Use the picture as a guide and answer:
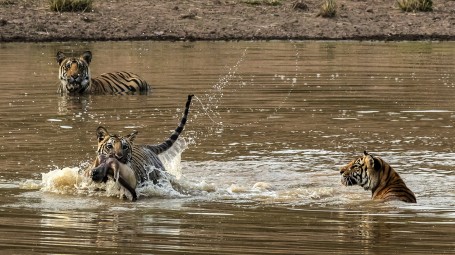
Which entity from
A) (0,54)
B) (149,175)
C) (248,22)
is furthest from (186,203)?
(248,22)

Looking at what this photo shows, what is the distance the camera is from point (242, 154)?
46.9ft

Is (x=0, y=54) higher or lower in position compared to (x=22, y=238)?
lower

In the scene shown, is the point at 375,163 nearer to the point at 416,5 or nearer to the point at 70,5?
the point at 70,5

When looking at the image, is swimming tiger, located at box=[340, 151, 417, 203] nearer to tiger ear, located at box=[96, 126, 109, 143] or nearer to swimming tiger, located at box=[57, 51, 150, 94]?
tiger ear, located at box=[96, 126, 109, 143]

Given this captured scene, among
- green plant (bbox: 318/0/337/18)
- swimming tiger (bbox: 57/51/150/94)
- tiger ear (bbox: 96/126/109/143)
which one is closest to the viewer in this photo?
tiger ear (bbox: 96/126/109/143)

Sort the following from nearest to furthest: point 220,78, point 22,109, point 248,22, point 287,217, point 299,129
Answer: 1. point 287,217
2. point 299,129
3. point 22,109
4. point 220,78
5. point 248,22

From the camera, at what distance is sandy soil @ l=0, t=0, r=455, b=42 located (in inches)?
1164

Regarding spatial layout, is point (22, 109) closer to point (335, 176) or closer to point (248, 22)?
point (335, 176)

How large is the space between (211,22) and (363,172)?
18790 millimetres

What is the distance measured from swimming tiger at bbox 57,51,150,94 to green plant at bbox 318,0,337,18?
1056 centimetres

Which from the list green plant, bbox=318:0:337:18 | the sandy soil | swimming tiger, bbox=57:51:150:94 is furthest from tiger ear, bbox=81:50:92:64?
green plant, bbox=318:0:337:18

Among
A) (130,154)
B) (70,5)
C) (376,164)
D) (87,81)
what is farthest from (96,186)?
(70,5)

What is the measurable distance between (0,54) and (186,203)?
15.2 meters

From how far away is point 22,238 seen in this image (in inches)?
382
